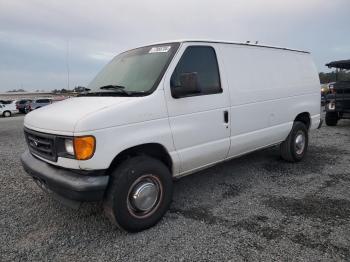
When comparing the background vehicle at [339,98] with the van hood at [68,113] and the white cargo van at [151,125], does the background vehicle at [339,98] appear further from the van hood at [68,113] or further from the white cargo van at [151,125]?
the van hood at [68,113]

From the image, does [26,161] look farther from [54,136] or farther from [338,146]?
[338,146]

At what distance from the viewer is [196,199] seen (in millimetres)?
4535

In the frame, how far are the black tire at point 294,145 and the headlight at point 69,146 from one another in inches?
161

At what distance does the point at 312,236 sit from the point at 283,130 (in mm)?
2561

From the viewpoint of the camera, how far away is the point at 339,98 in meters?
10.9

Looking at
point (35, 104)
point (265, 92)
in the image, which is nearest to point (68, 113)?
point (265, 92)

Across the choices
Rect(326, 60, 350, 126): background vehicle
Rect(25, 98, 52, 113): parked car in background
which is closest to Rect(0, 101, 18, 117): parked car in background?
Rect(25, 98, 52, 113): parked car in background

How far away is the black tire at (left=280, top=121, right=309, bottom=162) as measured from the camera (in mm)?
5969

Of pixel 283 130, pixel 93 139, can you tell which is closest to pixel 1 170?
pixel 93 139

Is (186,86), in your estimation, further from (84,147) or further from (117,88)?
(84,147)

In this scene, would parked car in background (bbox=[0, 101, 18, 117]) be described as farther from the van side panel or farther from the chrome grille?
the van side panel

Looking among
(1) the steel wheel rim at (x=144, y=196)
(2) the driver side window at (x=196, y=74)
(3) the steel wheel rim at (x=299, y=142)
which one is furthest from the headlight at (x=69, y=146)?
(3) the steel wheel rim at (x=299, y=142)

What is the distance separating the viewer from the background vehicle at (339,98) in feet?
35.3

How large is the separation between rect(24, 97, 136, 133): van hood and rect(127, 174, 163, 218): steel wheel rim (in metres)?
0.86
